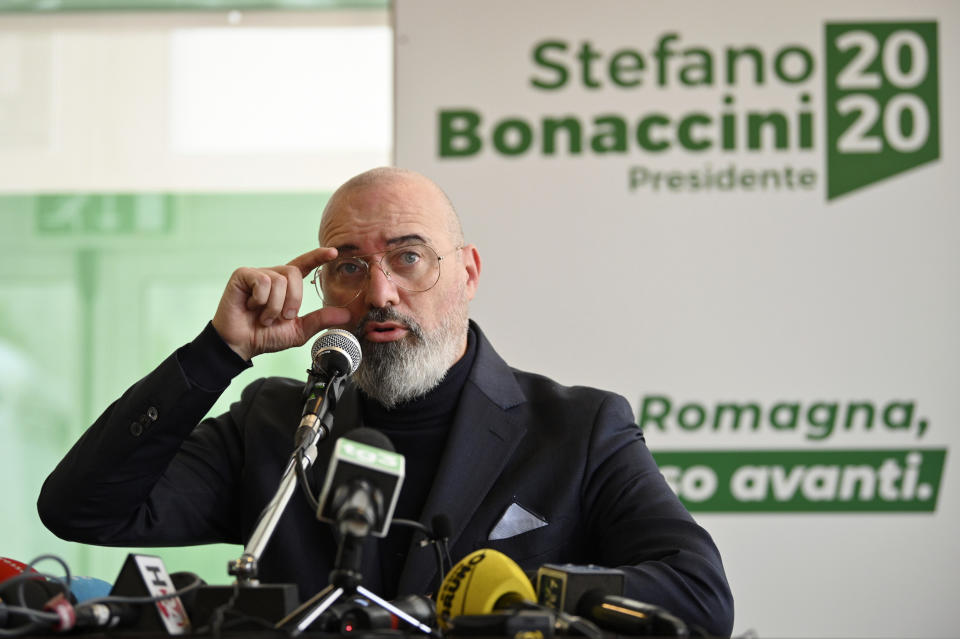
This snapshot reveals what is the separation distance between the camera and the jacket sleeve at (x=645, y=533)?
1.65 m

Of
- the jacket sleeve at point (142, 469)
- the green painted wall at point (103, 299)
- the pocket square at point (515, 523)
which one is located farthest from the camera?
the green painted wall at point (103, 299)

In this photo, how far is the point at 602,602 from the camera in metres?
1.27

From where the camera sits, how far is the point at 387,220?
7.42ft

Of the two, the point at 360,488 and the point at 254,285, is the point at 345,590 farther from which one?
the point at 254,285

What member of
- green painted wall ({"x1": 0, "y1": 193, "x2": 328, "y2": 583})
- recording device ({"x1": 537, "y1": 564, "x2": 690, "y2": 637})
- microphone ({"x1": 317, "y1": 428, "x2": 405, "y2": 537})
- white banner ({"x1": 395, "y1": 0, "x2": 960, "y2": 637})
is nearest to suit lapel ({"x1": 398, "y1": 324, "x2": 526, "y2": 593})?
recording device ({"x1": 537, "y1": 564, "x2": 690, "y2": 637})

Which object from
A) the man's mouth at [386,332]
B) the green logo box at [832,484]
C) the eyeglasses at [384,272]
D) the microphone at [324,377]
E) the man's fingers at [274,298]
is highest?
the eyeglasses at [384,272]

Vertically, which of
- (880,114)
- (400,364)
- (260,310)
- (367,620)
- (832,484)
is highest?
(880,114)

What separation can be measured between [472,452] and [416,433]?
168mm

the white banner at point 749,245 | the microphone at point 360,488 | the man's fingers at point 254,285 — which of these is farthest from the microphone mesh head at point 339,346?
the white banner at point 749,245

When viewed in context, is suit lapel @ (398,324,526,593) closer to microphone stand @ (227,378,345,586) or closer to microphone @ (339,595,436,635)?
microphone stand @ (227,378,345,586)

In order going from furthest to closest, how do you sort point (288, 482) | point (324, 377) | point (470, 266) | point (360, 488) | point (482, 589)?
point (470, 266), point (324, 377), point (288, 482), point (482, 589), point (360, 488)

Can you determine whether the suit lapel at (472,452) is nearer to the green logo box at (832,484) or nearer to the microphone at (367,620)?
the microphone at (367,620)

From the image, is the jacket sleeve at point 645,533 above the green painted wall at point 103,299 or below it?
below

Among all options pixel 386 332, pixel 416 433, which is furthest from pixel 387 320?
pixel 416 433
